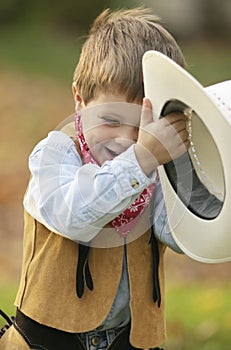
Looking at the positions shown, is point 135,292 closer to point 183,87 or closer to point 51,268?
point 51,268

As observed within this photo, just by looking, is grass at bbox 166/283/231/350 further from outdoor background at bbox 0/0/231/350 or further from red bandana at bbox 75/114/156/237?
red bandana at bbox 75/114/156/237

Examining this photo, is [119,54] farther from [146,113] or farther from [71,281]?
[71,281]

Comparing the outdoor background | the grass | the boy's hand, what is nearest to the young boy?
the boy's hand

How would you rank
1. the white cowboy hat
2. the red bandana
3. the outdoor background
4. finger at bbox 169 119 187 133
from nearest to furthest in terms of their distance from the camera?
the white cowboy hat → finger at bbox 169 119 187 133 → the red bandana → the outdoor background

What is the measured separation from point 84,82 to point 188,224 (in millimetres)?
308

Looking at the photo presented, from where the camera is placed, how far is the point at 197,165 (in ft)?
5.57

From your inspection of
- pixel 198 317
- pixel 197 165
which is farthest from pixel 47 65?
pixel 197 165

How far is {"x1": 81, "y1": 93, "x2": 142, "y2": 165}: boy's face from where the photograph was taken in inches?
65.2

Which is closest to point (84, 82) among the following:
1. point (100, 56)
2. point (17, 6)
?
point (100, 56)

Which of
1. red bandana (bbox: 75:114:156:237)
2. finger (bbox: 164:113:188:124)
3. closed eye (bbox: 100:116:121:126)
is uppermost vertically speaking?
finger (bbox: 164:113:188:124)

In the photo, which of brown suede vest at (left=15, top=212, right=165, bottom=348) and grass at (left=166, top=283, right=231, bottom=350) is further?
grass at (left=166, top=283, right=231, bottom=350)

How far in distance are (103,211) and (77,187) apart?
6 cm

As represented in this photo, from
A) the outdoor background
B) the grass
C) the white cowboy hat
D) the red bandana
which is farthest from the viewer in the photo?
the outdoor background

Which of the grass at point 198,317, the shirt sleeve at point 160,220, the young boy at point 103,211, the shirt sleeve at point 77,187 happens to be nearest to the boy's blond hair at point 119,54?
the young boy at point 103,211
